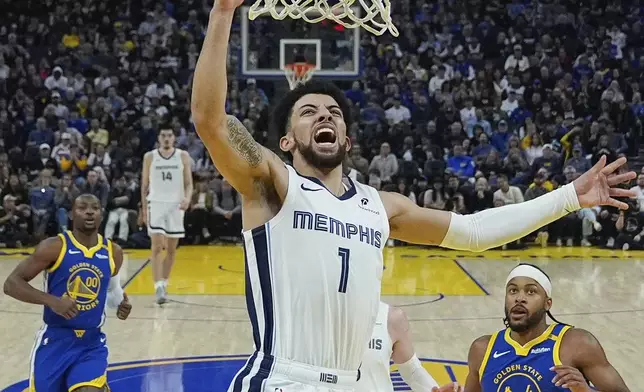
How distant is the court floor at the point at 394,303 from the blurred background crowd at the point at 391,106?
1.18m

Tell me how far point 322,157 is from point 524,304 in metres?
1.86

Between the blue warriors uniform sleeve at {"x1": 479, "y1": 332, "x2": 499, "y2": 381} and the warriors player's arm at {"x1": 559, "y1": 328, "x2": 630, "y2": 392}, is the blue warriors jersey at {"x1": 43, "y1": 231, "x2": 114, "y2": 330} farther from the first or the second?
the warriors player's arm at {"x1": 559, "y1": 328, "x2": 630, "y2": 392}

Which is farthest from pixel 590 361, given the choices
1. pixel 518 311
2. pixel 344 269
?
pixel 344 269

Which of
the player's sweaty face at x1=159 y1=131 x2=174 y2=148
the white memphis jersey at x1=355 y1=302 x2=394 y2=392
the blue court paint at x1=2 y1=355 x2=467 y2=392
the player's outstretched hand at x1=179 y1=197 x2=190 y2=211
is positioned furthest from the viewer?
the player's sweaty face at x1=159 y1=131 x2=174 y2=148

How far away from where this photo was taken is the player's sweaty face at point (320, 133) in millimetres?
3152

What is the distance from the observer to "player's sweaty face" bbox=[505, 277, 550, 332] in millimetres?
4465

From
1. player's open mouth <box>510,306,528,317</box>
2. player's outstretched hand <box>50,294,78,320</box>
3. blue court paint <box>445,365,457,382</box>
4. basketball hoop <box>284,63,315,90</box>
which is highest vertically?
basketball hoop <box>284,63,315,90</box>

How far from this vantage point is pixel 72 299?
5.10m

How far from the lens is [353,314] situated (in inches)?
120

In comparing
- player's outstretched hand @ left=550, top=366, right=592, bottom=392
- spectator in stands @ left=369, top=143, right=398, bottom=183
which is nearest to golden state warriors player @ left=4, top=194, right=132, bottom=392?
player's outstretched hand @ left=550, top=366, right=592, bottom=392

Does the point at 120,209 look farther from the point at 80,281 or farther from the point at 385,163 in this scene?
the point at 80,281

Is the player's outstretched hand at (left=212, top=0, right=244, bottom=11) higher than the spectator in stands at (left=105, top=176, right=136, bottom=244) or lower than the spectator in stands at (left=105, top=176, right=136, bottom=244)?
higher

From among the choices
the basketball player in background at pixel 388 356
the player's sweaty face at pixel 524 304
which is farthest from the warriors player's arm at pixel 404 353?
the player's sweaty face at pixel 524 304

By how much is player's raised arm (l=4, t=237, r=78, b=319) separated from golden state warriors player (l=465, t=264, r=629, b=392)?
7.45 feet
